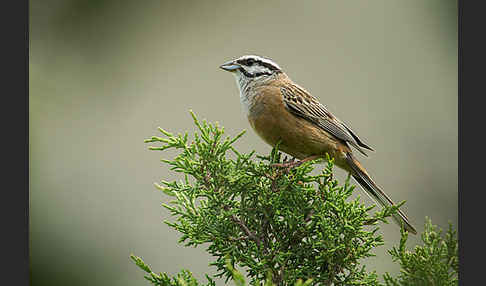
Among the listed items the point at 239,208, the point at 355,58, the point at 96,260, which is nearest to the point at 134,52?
the point at 355,58

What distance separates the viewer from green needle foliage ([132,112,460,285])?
2053 mm

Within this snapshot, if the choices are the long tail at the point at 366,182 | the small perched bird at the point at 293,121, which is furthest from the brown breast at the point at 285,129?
the long tail at the point at 366,182

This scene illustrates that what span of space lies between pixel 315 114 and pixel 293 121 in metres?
0.18

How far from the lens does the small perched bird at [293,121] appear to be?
9.07 feet

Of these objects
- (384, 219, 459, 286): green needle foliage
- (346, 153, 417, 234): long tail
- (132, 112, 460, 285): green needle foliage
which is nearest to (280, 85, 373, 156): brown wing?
(346, 153, 417, 234): long tail

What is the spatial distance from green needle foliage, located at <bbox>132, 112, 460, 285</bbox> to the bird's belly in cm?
49

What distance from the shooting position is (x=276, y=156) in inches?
96.7

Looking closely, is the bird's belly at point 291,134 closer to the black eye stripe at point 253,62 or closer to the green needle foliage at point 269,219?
the black eye stripe at point 253,62

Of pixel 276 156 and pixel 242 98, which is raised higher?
pixel 242 98

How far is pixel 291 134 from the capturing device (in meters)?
2.76

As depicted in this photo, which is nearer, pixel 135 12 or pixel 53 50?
pixel 53 50

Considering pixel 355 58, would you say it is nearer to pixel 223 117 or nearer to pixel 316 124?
pixel 223 117

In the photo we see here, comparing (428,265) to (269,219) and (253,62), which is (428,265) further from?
(253,62)

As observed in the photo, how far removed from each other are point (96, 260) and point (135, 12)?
120 inches
